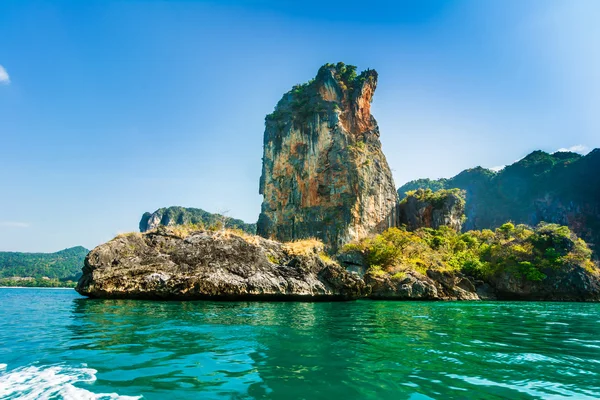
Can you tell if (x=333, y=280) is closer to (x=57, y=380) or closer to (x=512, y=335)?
(x=512, y=335)

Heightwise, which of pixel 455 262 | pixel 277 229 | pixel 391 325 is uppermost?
pixel 277 229

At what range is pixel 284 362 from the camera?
553 centimetres

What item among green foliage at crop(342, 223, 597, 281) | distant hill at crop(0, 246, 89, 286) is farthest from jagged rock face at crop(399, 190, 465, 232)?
distant hill at crop(0, 246, 89, 286)

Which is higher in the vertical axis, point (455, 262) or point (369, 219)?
point (369, 219)

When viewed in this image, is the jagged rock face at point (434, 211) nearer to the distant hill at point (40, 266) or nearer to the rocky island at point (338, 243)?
the rocky island at point (338, 243)

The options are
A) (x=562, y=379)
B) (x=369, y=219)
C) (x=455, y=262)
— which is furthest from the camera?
(x=369, y=219)

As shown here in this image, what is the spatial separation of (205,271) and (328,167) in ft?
146

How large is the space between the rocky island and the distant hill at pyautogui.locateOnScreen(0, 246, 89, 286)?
87255 mm

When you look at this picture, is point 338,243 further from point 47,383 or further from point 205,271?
point 47,383

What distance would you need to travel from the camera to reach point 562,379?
16.2 feet

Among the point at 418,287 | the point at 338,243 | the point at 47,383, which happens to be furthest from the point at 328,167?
the point at 47,383

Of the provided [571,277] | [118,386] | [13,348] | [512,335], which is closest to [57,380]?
[118,386]

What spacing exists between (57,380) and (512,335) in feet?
33.8

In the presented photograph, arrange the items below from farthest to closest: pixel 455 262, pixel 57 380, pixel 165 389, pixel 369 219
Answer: pixel 369 219 < pixel 455 262 < pixel 57 380 < pixel 165 389
